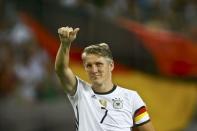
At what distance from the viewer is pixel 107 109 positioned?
20.1ft

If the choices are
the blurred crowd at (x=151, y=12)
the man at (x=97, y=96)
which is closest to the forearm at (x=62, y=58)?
the man at (x=97, y=96)

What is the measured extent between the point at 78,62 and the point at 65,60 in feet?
18.9

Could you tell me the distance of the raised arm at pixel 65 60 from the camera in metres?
5.95

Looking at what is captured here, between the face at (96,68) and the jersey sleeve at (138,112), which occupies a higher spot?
the face at (96,68)

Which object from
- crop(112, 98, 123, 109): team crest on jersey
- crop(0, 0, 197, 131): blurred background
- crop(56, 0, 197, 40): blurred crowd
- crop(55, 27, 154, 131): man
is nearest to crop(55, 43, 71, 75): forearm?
crop(55, 27, 154, 131): man

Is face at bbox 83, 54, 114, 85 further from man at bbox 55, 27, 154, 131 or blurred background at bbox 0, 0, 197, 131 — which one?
blurred background at bbox 0, 0, 197, 131

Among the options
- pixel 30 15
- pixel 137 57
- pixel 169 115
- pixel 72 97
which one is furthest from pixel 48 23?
pixel 72 97

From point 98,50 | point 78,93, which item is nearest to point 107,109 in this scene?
point 78,93

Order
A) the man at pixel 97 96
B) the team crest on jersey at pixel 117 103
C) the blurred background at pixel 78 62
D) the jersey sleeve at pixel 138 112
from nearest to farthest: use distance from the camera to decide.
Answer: the man at pixel 97 96, the team crest on jersey at pixel 117 103, the jersey sleeve at pixel 138 112, the blurred background at pixel 78 62

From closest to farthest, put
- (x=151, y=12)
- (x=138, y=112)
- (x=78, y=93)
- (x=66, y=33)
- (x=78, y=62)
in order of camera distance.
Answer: (x=66, y=33) → (x=78, y=93) → (x=138, y=112) → (x=78, y=62) → (x=151, y=12)

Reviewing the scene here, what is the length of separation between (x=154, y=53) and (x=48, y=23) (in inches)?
65.9

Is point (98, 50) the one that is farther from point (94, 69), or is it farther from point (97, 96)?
point (97, 96)

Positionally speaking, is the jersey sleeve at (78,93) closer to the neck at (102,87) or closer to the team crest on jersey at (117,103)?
the neck at (102,87)

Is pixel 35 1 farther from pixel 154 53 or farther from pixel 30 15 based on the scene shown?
pixel 154 53
